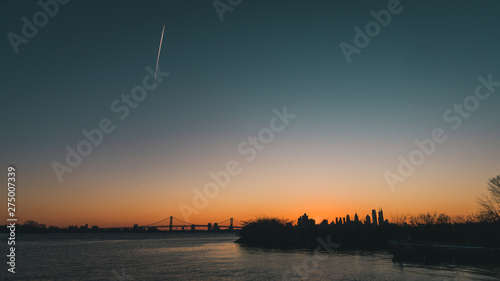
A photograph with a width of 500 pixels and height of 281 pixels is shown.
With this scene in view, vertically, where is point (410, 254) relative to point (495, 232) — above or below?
below

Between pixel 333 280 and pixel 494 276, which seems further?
pixel 333 280

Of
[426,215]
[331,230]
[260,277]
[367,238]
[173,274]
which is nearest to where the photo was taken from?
[260,277]

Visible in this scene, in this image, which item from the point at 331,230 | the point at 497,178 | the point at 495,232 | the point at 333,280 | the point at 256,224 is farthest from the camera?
the point at 256,224

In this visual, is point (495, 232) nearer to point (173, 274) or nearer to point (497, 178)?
point (497, 178)

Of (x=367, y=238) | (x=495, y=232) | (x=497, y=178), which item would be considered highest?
(x=497, y=178)

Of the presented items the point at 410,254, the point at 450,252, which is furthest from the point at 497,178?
the point at 410,254

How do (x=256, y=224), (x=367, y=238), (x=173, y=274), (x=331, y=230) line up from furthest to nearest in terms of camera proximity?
(x=256, y=224)
(x=331, y=230)
(x=367, y=238)
(x=173, y=274)

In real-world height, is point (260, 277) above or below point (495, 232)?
below

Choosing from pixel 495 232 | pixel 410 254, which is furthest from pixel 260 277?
pixel 495 232

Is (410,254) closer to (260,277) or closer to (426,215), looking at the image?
(260,277)
